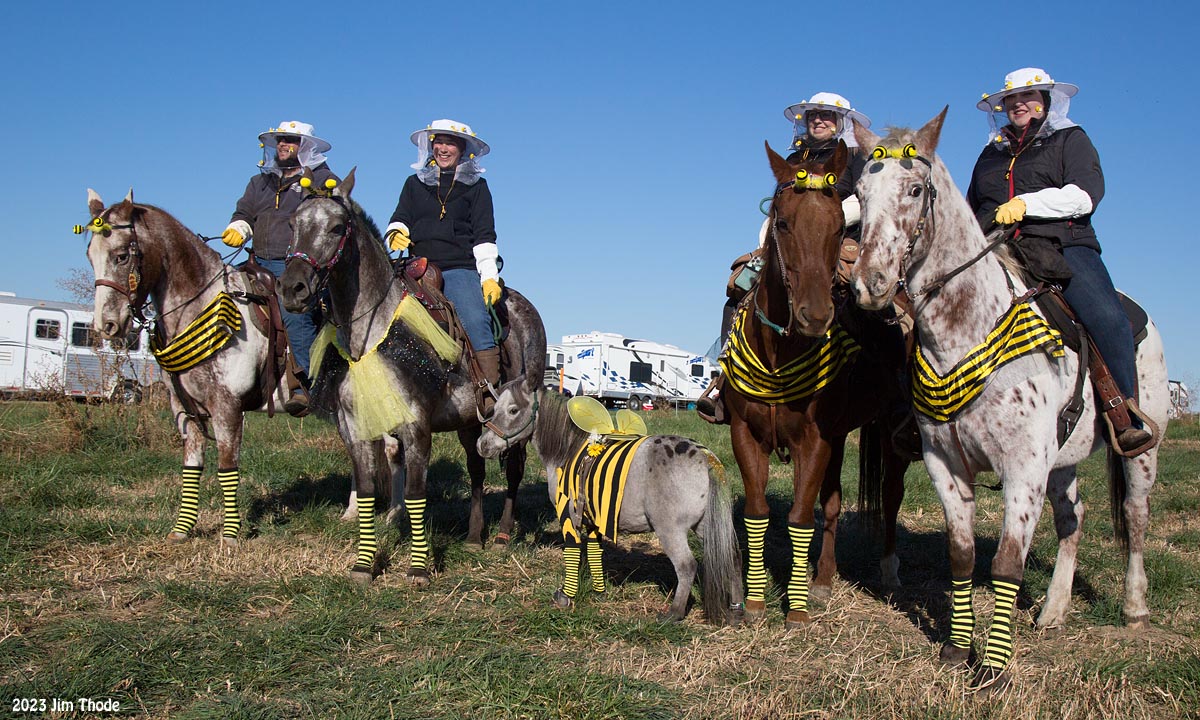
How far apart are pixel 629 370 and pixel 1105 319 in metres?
35.5

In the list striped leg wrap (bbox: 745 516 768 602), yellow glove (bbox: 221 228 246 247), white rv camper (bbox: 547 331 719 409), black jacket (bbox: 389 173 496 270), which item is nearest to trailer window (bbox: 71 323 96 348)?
white rv camper (bbox: 547 331 719 409)

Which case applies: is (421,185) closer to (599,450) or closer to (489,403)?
(489,403)

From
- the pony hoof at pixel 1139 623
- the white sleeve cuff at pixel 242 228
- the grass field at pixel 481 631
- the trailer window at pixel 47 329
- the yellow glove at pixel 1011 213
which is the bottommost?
the grass field at pixel 481 631

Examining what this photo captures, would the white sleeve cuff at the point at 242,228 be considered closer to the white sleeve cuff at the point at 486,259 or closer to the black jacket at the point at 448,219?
the black jacket at the point at 448,219

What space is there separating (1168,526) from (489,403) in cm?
709

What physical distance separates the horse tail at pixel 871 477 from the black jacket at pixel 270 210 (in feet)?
17.7

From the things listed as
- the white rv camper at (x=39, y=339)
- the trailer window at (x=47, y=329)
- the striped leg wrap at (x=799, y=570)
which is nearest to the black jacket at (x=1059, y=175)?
the striped leg wrap at (x=799, y=570)

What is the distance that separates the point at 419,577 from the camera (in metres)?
6.25

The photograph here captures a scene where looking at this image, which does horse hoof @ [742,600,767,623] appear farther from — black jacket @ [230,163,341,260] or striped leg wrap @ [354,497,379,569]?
black jacket @ [230,163,341,260]

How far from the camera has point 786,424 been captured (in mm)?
5438

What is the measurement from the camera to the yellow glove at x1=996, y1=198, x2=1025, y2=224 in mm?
4707

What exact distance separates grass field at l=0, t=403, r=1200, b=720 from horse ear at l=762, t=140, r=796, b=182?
2711mm

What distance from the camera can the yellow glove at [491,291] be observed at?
737 centimetres

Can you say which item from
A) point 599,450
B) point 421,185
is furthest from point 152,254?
point 599,450
